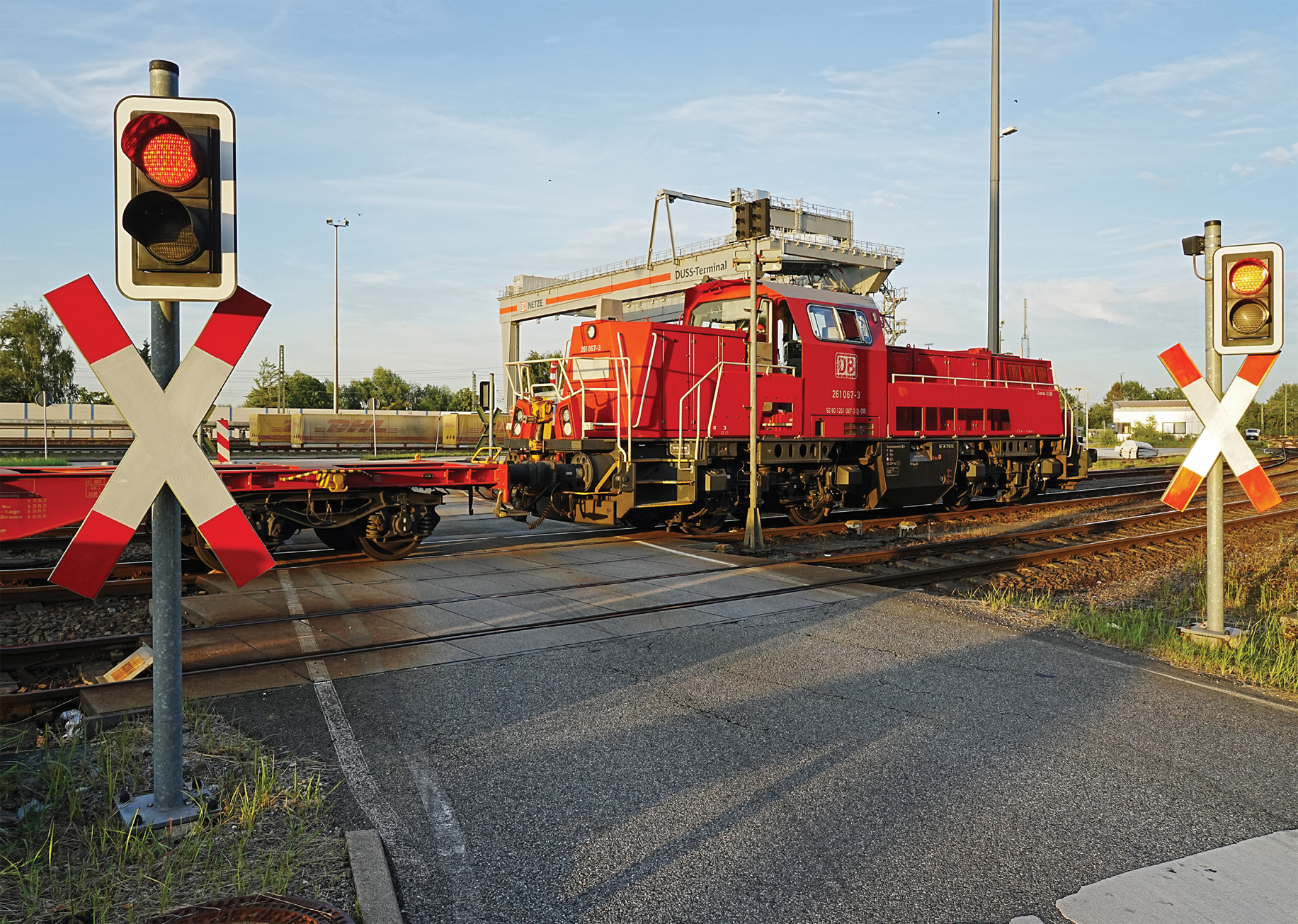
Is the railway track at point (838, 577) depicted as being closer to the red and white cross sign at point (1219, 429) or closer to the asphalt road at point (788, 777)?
the asphalt road at point (788, 777)

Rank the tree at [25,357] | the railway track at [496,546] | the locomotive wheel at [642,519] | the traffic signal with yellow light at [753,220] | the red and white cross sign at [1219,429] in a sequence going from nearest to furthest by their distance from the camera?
1. the red and white cross sign at [1219,429]
2. the railway track at [496,546]
3. the traffic signal with yellow light at [753,220]
4. the locomotive wheel at [642,519]
5. the tree at [25,357]

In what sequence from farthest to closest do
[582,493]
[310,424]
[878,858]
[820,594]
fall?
[310,424] < [582,493] < [820,594] < [878,858]

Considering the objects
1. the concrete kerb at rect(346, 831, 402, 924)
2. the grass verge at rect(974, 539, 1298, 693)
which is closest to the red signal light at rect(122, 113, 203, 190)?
the concrete kerb at rect(346, 831, 402, 924)

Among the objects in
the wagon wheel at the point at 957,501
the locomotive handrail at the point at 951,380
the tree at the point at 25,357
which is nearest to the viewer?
the locomotive handrail at the point at 951,380

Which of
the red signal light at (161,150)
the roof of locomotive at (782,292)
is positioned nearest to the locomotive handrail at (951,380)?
the roof of locomotive at (782,292)

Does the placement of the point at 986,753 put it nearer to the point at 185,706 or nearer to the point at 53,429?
the point at 185,706

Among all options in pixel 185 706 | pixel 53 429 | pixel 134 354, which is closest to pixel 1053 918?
pixel 134 354

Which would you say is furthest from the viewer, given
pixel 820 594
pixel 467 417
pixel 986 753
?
pixel 467 417

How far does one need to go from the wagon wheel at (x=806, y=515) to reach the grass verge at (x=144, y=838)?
1056 cm

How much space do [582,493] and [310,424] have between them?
34.9 m

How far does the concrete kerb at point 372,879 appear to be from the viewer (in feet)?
9.33

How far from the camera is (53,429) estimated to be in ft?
142

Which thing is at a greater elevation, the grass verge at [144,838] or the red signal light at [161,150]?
the red signal light at [161,150]

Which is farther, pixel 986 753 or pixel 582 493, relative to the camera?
pixel 582 493
